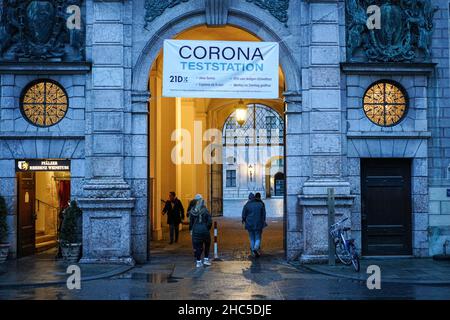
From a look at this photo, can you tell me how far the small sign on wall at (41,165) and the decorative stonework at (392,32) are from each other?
7967 millimetres

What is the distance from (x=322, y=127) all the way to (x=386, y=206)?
279cm

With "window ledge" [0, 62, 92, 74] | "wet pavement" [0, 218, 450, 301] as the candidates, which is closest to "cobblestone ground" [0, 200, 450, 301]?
"wet pavement" [0, 218, 450, 301]

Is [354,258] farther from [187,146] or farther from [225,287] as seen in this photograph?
[187,146]

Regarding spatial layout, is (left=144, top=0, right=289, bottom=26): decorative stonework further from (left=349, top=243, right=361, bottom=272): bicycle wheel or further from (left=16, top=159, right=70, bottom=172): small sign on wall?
(left=349, top=243, right=361, bottom=272): bicycle wheel

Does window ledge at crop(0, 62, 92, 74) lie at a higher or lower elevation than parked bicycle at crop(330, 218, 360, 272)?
higher

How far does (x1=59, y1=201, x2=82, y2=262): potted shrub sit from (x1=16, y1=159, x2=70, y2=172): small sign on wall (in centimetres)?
106

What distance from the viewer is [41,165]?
628 inches

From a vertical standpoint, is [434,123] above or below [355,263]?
above

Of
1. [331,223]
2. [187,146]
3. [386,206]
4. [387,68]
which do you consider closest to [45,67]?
[331,223]

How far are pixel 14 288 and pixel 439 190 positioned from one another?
10.8 m

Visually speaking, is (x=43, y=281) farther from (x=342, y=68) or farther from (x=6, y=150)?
(x=342, y=68)

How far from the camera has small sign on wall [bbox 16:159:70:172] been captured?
52.3ft
